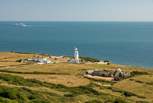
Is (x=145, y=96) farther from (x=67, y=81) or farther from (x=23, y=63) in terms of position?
(x=23, y=63)

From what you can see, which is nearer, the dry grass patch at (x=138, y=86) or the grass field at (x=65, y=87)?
the grass field at (x=65, y=87)

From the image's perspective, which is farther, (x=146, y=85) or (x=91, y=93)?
(x=146, y=85)

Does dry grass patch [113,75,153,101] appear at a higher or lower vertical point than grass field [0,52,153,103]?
lower

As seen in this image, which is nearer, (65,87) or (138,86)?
(65,87)

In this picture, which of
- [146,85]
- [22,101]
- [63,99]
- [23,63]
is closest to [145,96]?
[146,85]

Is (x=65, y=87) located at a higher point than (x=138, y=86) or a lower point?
higher

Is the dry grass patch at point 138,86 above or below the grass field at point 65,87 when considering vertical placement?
below

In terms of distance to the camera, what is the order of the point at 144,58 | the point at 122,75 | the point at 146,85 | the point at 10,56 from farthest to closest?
the point at 144,58 < the point at 10,56 < the point at 122,75 < the point at 146,85

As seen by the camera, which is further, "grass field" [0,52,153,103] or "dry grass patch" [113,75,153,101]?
"dry grass patch" [113,75,153,101]
